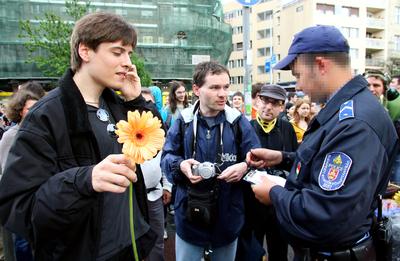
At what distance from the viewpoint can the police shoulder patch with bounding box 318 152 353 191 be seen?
5.28ft

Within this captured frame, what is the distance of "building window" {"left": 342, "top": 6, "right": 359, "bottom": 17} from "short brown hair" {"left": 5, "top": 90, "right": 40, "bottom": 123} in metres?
49.8

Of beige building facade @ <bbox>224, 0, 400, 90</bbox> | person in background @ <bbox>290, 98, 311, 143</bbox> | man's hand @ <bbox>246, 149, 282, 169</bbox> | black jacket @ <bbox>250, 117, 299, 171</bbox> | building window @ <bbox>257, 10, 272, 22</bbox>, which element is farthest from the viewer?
building window @ <bbox>257, 10, 272, 22</bbox>

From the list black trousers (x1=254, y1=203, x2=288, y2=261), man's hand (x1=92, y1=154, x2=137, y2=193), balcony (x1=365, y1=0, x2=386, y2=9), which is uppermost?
balcony (x1=365, y1=0, x2=386, y2=9)

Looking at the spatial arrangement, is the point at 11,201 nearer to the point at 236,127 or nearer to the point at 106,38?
the point at 106,38

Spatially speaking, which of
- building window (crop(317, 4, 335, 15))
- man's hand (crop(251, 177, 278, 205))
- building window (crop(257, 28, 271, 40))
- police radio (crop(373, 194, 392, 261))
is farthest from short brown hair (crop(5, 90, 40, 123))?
building window (crop(257, 28, 271, 40))

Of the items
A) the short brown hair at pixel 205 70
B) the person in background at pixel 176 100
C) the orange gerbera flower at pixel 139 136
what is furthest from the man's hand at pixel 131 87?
the person in background at pixel 176 100

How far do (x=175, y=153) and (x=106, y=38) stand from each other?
1.45 meters

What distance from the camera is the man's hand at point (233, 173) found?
2.53 meters

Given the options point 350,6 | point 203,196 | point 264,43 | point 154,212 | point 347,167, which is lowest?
point 154,212

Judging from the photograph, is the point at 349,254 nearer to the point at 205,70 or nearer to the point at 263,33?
the point at 205,70

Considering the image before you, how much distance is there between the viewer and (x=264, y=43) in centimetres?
5469

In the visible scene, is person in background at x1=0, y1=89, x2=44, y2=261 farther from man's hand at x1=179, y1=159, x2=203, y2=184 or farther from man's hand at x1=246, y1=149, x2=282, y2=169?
man's hand at x1=246, y1=149, x2=282, y2=169

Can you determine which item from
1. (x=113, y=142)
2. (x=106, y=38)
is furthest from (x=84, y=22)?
(x=113, y=142)

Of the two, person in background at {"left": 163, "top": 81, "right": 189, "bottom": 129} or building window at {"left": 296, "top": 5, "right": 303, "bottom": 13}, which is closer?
person in background at {"left": 163, "top": 81, "right": 189, "bottom": 129}
